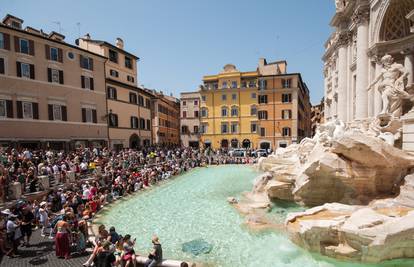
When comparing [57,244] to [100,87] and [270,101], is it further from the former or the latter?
[270,101]

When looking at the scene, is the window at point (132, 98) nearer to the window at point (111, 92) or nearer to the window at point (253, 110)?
the window at point (111, 92)

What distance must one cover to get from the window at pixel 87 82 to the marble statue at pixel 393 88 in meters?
25.3

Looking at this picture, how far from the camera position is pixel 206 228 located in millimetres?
10125

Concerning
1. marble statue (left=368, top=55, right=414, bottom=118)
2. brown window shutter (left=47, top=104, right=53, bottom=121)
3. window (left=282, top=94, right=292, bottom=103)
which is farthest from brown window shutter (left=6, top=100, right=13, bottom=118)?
window (left=282, top=94, right=292, bottom=103)

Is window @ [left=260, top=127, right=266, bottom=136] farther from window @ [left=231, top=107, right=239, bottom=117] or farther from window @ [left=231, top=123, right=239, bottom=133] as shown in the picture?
window @ [left=231, top=107, right=239, bottom=117]

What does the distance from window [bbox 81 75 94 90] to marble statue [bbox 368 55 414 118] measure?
25292mm

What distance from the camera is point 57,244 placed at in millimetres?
7109

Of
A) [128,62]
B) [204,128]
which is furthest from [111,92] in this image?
[204,128]

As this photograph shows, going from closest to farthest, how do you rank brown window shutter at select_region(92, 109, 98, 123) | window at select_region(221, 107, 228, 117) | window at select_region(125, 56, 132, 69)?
brown window shutter at select_region(92, 109, 98, 123) → window at select_region(125, 56, 132, 69) → window at select_region(221, 107, 228, 117)

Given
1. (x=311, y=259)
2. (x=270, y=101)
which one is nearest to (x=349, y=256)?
(x=311, y=259)

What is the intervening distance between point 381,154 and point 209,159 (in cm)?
2381

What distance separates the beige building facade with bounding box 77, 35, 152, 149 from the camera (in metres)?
28.6

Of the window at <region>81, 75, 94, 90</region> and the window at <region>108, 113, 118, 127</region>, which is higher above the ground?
the window at <region>81, 75, 94, 90</region>

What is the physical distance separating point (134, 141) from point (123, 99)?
5945mm
